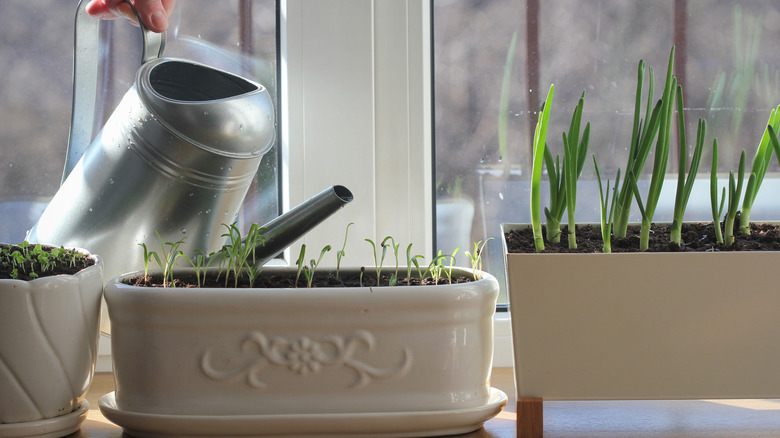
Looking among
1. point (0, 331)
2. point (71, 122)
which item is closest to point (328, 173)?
point (71, 122)

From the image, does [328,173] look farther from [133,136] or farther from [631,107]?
[631,107]

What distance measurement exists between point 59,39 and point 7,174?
197mm

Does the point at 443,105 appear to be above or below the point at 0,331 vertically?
above

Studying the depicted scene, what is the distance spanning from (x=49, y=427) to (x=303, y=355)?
9.3 inches

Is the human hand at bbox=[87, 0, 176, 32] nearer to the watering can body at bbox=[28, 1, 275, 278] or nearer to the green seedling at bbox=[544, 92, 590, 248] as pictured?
the watering can body at bbox=[28, 1, 275, 278]

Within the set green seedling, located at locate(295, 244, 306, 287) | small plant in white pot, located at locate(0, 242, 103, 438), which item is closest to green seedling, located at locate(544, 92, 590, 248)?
green seedling, located at locate(295, 244, 306, 287)

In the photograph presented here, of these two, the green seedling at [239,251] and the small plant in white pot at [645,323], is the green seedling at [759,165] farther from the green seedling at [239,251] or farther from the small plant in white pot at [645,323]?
the green seedling at [239,251]

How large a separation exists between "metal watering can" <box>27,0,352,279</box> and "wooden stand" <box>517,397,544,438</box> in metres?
0.26

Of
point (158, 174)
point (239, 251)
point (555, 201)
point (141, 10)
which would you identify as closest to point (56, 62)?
point (141, 10)

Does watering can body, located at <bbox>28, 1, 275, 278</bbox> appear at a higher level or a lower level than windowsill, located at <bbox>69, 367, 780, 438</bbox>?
higher

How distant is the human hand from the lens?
0.81m

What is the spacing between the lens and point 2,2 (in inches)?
37.7

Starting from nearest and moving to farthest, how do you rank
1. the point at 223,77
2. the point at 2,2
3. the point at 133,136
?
the point at 133,136 < the point at 223,77 < the point at 2,2

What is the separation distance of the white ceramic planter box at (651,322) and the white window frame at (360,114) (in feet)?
1.03
